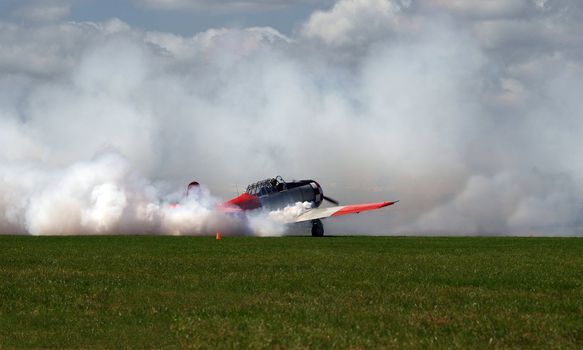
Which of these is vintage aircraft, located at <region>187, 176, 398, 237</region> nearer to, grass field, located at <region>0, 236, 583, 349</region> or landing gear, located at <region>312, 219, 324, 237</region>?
landing gear, located at <region>312, 219, 324, 237</region>

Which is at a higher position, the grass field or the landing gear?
the landing gear

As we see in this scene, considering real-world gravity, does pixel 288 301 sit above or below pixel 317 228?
below

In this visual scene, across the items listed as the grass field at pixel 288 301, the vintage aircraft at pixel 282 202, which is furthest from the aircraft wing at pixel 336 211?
the grass field at pixel 288 301

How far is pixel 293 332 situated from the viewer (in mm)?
17531

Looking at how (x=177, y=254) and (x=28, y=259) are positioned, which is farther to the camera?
(x=177, y=254)

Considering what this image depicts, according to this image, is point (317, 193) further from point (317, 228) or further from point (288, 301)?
point (288, 301)

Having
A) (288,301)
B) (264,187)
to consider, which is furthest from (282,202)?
(288,301)

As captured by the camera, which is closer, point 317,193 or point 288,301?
point 288,301

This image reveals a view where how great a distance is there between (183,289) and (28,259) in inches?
450

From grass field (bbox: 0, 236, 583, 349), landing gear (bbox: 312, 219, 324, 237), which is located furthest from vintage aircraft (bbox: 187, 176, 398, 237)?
grass field (bbox: 0, 236, 583, 349)

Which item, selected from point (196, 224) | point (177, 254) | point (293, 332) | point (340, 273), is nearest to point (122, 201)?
point (196, 224)

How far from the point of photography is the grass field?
17344mm

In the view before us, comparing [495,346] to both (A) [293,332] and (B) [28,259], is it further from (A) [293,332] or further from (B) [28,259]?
(B) [28,259]

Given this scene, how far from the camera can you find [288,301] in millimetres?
21922
